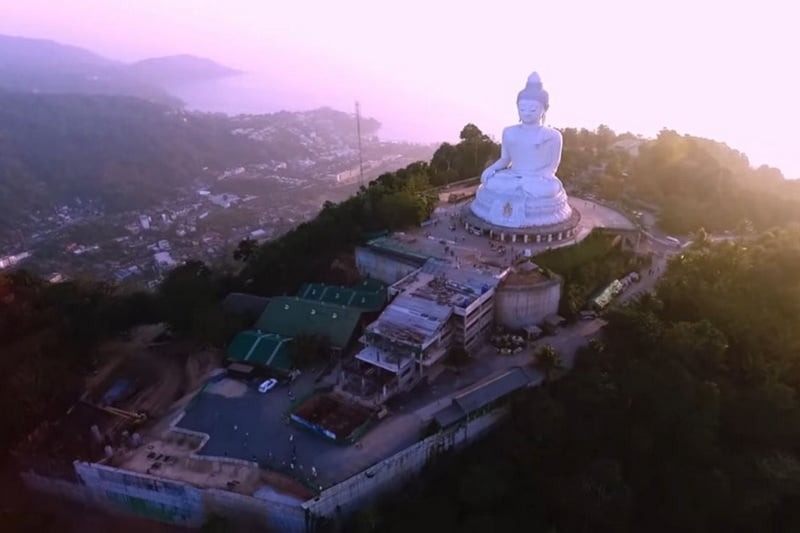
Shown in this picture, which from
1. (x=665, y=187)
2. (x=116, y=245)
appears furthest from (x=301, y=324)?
(x=116, y=245)

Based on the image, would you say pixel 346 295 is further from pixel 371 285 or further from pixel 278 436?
pixel 278 436

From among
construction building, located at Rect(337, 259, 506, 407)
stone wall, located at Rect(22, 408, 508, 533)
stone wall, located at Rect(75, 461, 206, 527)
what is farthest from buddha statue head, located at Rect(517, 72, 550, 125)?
stone wall, located at Rect(75, 461, 206, 527)

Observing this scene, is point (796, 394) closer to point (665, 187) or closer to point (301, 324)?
point (301, 324)

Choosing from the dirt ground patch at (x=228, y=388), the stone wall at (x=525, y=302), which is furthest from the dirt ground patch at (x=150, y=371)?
the stone wall at (x=525, y=302)

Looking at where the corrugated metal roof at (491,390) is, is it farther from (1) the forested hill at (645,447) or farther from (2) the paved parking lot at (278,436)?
(2) the paved parking lot at (278,436)

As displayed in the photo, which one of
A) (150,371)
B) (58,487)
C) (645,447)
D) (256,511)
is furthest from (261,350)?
(645,447)

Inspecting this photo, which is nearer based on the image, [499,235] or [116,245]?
[499,235]
